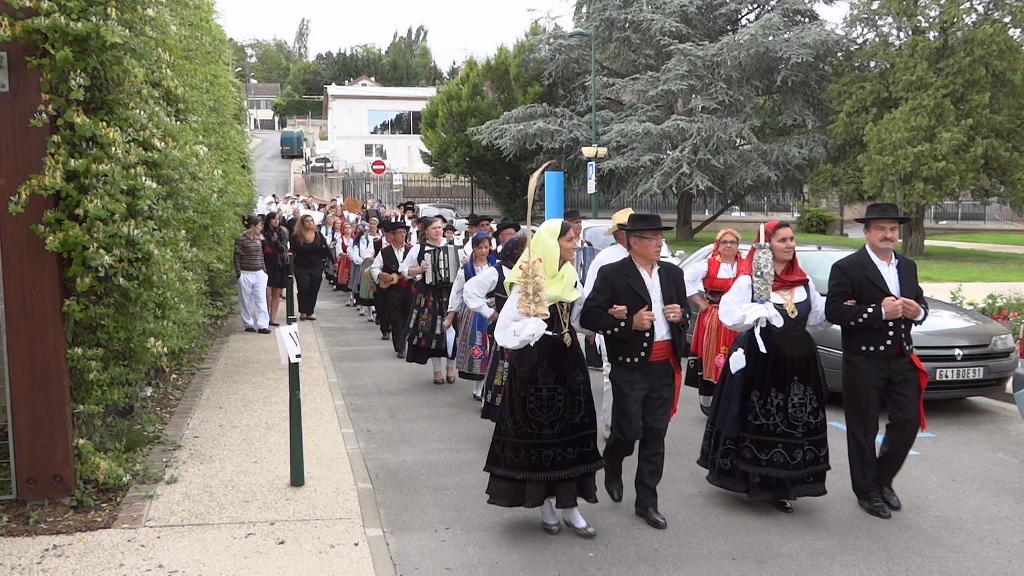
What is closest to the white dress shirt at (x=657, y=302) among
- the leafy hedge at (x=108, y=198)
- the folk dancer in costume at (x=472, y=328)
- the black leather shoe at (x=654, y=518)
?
the black leather shoe at (x=654, y=518)

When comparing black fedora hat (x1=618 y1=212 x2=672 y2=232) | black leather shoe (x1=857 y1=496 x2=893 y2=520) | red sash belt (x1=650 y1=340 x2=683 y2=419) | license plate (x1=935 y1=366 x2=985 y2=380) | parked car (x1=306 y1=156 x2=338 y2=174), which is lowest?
black leather shoe (x1=857 y1=496 x2=893 y2=520)

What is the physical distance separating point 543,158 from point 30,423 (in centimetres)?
3124

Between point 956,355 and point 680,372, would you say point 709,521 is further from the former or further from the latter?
point 956,355

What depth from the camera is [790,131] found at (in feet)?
110

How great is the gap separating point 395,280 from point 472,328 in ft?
9.08

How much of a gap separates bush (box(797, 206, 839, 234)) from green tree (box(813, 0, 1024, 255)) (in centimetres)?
937

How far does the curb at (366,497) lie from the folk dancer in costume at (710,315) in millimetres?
3010

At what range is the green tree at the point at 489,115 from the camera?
39969 millimetres

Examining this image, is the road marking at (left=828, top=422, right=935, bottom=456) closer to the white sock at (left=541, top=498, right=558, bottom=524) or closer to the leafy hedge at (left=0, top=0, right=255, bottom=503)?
the white sock at (left=541, top=498, right=558, bottom=524)

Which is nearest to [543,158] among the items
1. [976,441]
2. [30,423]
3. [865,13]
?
[865,13]

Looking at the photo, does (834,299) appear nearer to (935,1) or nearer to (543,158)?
(935,1)

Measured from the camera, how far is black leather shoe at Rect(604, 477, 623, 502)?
614 cm

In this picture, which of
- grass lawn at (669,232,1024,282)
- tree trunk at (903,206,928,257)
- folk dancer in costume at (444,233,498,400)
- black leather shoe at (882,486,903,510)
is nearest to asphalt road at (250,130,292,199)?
tree trunk at (903,206,928,257)

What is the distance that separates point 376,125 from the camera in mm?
64500
